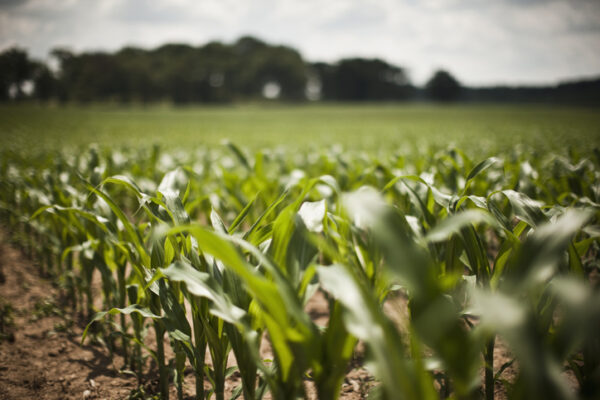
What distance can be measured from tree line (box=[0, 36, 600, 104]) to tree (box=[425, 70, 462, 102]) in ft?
0.73

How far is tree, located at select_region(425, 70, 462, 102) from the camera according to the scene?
224 feet

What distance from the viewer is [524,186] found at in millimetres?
2184

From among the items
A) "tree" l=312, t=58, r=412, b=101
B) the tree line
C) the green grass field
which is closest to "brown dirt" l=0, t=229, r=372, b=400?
the green grass field

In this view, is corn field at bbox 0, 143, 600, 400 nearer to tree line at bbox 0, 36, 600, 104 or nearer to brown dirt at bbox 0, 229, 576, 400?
brown dirt at bbox 0, 229, 576, 400

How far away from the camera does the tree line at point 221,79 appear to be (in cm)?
5556

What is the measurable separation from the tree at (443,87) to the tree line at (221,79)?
8.7 inches

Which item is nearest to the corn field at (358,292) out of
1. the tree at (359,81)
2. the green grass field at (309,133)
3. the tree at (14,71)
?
the green grass field at (309,133)

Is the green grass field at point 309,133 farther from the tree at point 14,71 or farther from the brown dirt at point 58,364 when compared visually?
the tree at point 14,71

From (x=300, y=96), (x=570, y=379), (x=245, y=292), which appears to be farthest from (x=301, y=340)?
(x=300, y=96)

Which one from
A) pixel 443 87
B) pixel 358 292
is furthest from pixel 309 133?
pixel 443 87

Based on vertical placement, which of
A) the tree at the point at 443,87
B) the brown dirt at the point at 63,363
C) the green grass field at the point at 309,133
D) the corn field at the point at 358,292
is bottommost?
the brown dirt at the point at 63,363

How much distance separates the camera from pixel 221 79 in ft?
229

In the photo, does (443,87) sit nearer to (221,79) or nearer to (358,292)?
(221,79)

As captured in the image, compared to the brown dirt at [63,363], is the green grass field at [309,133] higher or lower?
higher
